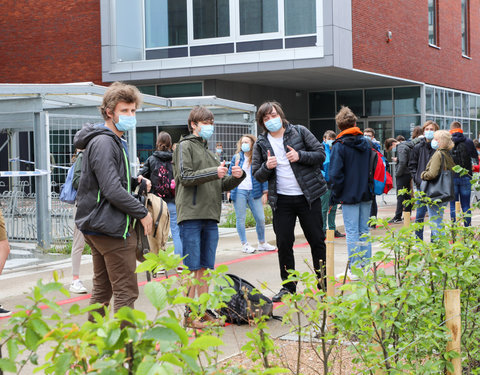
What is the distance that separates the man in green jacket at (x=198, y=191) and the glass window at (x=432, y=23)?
86.6 ft

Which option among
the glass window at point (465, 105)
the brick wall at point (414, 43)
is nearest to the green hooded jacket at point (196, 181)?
the brick wall at point (414, 43)

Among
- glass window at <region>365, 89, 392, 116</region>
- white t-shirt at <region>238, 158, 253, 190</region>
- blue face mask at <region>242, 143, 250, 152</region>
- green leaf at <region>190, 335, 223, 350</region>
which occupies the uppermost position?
glass window at <region>365, 89, 392, 116</region>

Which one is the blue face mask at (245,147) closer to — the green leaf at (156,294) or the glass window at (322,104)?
the green leaf at (156,294)

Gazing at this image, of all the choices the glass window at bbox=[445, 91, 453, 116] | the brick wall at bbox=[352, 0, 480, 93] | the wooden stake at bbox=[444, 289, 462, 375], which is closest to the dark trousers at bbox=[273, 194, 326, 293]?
the wooden stake at bbox=[444, 289, 462, 375]

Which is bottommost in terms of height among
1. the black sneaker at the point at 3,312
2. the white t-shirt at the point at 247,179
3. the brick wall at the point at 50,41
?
the black sneaker at the point at 3,312

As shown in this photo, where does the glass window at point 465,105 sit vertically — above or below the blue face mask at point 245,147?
above

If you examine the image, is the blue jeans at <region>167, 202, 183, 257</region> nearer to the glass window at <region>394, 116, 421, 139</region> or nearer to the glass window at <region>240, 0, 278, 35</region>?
the glass window at <region>240, 0, 278, 35</region>

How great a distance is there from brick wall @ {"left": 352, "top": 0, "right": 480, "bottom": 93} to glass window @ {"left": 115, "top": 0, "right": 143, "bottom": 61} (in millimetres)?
7308

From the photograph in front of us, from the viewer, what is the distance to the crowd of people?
4496mm

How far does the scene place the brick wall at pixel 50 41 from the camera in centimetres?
2561

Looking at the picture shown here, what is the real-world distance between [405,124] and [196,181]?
24.8 m

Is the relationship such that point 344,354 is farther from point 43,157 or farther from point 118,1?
point 118,1

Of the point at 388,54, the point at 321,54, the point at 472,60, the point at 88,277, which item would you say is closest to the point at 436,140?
the point at 88,277

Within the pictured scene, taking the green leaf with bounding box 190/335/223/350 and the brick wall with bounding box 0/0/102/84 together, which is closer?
the green leaf with bounding box 190/335/223/350
